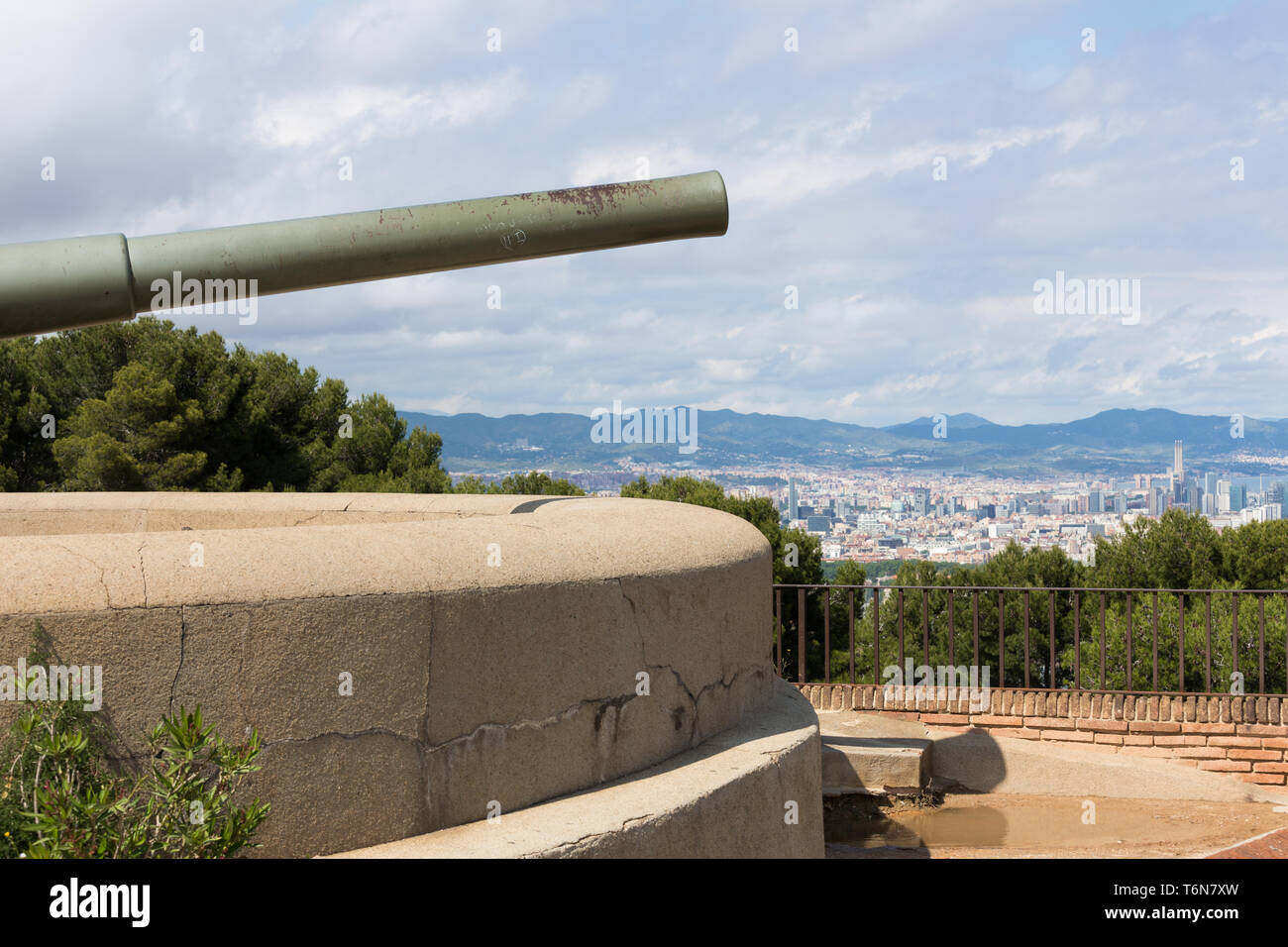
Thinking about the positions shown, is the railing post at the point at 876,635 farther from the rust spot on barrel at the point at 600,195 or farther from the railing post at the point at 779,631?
the rust spot on barrel at the point at 600,195

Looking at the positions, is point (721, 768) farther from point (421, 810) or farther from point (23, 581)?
point (23, 581)

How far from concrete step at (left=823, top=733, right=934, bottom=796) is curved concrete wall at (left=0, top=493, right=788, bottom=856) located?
3.09m

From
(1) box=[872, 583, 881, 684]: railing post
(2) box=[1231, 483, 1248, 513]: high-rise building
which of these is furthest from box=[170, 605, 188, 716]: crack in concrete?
(2) box=[1231, 483, 1248, 513]: high-rise building

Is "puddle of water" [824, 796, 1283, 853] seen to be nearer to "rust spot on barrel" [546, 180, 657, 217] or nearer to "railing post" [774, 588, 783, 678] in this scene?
"railing post" [774, 588, 783, 678]

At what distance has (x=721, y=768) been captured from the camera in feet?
10.4

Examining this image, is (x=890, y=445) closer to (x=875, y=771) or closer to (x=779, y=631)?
(x=779, y=631)

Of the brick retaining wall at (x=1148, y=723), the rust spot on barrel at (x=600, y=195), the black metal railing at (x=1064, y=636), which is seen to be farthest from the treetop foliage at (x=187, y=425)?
the rust spot on barrel at (x=600, y=195)

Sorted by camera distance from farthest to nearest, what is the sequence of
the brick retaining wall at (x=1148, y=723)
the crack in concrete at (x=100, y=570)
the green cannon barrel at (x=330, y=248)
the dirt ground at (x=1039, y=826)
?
the brick retaining wall at (x=1148, y=723) → the dirt ground at (x=1039, y=826) → the green cannon barrel at (x=330, y=248) → the crack in concrete at (x=100, y=570)

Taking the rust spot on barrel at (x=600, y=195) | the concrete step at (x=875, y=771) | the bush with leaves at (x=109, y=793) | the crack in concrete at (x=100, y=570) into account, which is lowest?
the concrete step at (x=875, y=771)

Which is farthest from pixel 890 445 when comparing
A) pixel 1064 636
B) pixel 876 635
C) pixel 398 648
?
pixel 398 648

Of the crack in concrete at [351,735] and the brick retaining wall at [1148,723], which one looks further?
the brick retaining wall at [1148,723]

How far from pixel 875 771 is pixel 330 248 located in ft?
15.5

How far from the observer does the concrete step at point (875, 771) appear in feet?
20.3

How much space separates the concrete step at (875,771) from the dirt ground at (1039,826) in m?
0.07
